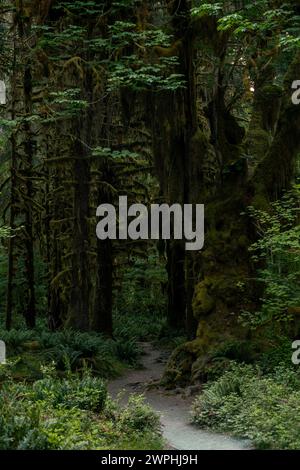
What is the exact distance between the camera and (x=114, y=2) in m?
15.1

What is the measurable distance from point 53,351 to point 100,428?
6743mm

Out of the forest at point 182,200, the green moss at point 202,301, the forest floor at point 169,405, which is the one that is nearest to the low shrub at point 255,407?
the forest at point 182,200

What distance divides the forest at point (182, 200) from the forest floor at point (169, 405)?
0.17ft

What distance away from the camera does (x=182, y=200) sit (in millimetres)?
15523

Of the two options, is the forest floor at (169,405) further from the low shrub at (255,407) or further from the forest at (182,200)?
the low shrub at (255,407)

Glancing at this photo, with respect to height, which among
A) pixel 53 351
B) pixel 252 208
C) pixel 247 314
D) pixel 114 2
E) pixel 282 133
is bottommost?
pixel 53 351

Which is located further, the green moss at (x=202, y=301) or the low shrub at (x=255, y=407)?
the green moss at (x=202, y=301)

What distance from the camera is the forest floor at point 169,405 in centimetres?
783

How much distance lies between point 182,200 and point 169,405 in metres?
6.14

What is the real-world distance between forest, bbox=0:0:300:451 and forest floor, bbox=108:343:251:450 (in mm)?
51

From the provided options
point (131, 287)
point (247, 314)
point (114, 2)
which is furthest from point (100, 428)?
point (131, 287)

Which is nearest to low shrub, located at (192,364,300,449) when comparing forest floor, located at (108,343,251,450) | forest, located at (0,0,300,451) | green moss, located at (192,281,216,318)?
forest, located at (0,0,300,451)

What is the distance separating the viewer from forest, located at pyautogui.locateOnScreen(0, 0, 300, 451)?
901 cm
